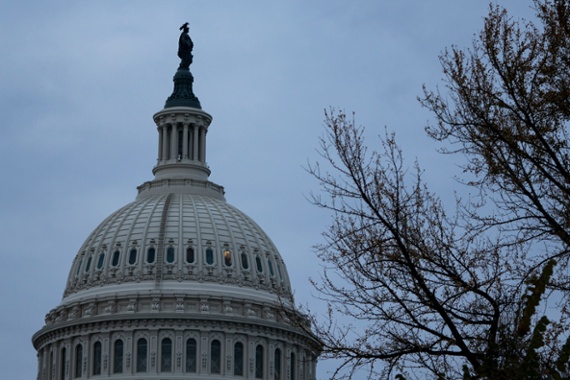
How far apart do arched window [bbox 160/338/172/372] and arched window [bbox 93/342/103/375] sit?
18.5 feet

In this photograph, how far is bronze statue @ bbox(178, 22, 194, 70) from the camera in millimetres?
151500

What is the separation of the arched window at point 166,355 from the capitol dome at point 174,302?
101 millimetres

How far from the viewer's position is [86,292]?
424ft

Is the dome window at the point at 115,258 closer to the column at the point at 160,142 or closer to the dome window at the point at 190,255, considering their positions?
the dome window at the point at 190,255

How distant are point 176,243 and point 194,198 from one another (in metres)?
8.95

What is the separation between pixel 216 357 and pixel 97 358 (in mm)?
10824

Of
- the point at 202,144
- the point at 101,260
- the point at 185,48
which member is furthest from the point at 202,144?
the point at 101,260

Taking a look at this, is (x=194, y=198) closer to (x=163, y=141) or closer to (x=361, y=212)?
(x=163, y=141)

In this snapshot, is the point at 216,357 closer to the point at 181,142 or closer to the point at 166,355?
the point at 166,355

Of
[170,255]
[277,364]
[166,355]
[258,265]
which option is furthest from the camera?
[258,265]

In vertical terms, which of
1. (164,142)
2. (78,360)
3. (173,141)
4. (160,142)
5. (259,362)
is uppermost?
(160,142)

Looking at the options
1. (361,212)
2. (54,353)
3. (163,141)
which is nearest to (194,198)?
(163,141)

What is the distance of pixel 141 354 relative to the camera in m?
124

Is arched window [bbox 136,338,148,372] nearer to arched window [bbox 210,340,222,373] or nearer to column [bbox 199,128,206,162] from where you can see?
arched window [bbox 210,340,222,373]
